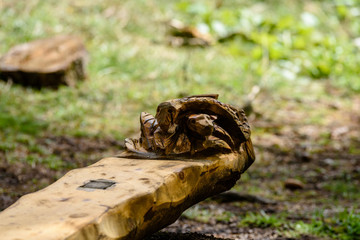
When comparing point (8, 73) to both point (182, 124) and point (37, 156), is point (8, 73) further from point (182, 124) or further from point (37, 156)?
point (182, 124)

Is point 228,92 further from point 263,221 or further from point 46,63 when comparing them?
point 263,221

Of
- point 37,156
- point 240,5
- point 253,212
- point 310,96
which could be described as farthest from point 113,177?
point 240,5

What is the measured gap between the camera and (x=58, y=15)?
947 centimetres

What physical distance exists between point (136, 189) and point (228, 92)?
595cm

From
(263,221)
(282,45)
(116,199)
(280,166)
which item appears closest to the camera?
(116,199)

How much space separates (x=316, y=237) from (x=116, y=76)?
5.18 meters

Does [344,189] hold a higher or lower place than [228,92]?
lower

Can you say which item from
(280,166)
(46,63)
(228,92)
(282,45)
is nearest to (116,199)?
(280,166)

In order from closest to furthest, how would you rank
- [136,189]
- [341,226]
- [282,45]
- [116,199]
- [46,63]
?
[116,199]
[136,189]
[341,226]
[46,63]
[282,45]

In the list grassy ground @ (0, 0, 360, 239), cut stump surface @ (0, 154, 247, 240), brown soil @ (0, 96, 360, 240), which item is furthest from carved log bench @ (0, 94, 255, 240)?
grassy ground @ (0, 0, 360, 239)

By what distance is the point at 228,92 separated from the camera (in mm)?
7988

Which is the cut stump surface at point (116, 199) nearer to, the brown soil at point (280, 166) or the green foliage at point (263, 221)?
the brown soil at point (280, 166)

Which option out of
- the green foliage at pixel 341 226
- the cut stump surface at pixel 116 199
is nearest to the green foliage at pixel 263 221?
the green foliage at pixel 341 226

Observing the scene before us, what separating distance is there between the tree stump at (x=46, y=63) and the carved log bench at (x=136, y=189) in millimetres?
4605
